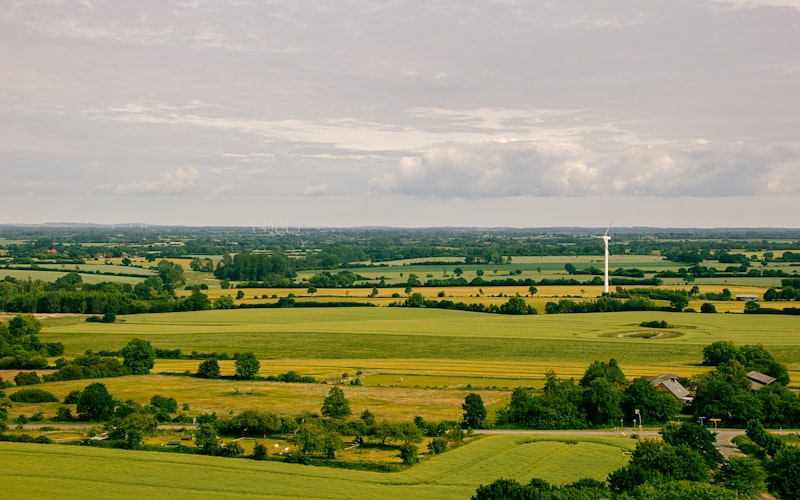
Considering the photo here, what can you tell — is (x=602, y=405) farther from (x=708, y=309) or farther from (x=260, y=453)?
(x=708, y=309)

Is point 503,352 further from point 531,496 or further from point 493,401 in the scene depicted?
point 531,496

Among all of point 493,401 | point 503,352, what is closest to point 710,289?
point 503,352

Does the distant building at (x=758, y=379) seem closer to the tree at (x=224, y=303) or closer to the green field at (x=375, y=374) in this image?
the green field at (x=375, y=374)

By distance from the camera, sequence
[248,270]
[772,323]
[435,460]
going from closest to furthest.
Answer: [435,460] < [772,323] < [248,270]

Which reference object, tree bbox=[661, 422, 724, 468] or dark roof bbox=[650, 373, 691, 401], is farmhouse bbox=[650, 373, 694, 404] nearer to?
dark roof bbox=[650, 373, 691, 401]

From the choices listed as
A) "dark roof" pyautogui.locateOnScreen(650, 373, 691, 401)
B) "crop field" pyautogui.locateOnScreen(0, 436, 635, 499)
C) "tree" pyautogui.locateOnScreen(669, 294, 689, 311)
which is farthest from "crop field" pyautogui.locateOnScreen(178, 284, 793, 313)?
"crop field" pyautogui.locateOnScreen(0, 436, 635, 499)

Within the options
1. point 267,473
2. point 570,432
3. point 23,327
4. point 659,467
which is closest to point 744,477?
point 659,467
